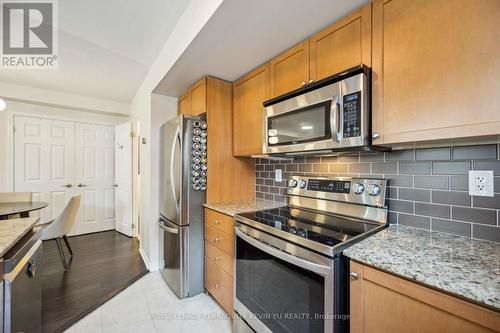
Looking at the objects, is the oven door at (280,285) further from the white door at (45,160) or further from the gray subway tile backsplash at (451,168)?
the white door at (45,160)

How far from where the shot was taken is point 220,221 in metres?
1.82

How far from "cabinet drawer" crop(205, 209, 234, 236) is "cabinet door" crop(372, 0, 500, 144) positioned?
1.18 metres

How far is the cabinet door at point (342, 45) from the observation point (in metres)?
1.18

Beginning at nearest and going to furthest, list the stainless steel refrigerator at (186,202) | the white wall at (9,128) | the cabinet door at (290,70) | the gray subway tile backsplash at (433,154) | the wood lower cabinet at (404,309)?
the wood lower cabinet at (404,309) < the gray subway tile backsplash at (433,154) < the cabinet door at (290,70) < the stainless steel refrigerator at (186,202) < the white wall at (9,128)

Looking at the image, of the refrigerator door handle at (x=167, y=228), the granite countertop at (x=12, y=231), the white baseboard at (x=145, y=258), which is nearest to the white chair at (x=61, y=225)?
the white baseboard at (x=145, y=258)

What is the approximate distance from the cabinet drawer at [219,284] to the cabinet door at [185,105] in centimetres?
164

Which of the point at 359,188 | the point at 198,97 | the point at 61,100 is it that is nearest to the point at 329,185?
the point at 359,188

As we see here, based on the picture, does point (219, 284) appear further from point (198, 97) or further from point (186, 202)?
point (198, 97)

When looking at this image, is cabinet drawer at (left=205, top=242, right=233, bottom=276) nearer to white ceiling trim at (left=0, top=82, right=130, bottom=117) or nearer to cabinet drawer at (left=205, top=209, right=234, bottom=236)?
cabinet drawer at (left=205, top=209, right=234, bottom=236)

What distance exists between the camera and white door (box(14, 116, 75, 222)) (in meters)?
3.35

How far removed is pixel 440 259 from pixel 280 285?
2.49ft

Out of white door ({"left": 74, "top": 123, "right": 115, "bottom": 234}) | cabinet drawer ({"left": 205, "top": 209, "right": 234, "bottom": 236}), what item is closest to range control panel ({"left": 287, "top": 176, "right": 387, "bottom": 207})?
cabinet drawer ({"left": 205, "top": 209, "right": 234, "bottom": 236})

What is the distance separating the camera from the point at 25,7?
1678 millimetres

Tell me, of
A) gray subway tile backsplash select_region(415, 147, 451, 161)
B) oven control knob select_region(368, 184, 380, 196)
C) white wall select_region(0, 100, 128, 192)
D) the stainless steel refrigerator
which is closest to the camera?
gray subway tile backsplash select_region(415, 147, 451, 161)
